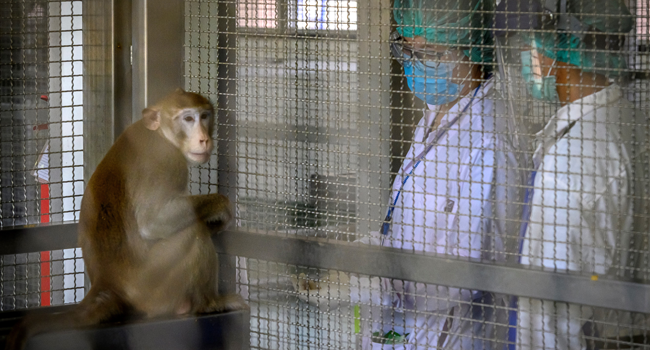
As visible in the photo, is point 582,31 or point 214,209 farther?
point 214,209

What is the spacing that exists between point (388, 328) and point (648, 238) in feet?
1.85

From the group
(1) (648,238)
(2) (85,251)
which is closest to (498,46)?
(1) (648,238)

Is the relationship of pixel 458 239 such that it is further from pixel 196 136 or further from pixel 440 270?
pixel 196 136

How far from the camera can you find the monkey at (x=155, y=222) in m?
1.22

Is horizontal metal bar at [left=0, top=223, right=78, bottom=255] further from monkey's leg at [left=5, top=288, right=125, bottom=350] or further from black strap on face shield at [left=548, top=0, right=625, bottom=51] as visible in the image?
black strap on face shield at [left=548, top=0, right=625, bottom=51]

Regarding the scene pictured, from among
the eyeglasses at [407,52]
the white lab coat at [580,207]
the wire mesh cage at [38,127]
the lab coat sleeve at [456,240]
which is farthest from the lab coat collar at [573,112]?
the wire mesh cage at [38,127]

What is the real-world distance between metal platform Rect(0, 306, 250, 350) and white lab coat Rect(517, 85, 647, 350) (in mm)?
581

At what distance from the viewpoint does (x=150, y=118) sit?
3.87 ft

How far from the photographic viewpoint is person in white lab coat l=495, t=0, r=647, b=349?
3.43 feet

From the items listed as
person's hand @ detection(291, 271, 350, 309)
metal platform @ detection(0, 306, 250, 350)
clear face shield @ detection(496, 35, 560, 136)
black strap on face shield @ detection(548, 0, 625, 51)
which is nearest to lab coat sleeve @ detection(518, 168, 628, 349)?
clear face shield @ detection(496, 35, 560, 136)

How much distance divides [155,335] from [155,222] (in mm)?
251

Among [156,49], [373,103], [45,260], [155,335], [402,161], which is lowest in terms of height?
[155,335]

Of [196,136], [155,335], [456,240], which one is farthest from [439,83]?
[155,335]

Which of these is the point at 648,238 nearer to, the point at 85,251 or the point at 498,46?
the point at 498,46
